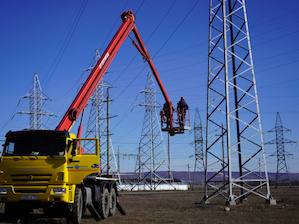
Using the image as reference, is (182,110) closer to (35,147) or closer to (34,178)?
(35,147)

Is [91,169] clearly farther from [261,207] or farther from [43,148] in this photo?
[261,207]

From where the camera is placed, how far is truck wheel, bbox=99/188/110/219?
14531 mm

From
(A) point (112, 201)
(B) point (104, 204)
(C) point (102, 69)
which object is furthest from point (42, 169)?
(C) point (102, 69)

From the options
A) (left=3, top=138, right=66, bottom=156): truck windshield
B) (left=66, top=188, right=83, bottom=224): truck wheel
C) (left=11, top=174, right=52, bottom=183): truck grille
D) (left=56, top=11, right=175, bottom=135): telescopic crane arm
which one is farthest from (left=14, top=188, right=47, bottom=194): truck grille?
(left=56, top=11, right=175, bottom=135): telescopic crane arm

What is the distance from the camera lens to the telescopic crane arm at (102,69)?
53.7ft

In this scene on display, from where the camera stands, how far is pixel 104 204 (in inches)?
582

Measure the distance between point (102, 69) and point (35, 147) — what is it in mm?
6669

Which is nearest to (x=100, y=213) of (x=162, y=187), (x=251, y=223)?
(x=251, y=223)

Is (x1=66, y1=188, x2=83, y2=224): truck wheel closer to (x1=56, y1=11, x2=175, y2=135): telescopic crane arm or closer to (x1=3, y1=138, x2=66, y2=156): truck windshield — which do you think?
(x1=3, y1=138, x2=66, y2=156): truck windshield

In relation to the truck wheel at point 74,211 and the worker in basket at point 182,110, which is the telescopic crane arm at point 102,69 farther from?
the truck wheel at point 74,211

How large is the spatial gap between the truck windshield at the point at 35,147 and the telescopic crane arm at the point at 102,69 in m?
3.19

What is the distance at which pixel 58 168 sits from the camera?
40.2 feet

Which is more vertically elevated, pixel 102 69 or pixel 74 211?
pixel 102 69

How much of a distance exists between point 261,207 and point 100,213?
325 inches
